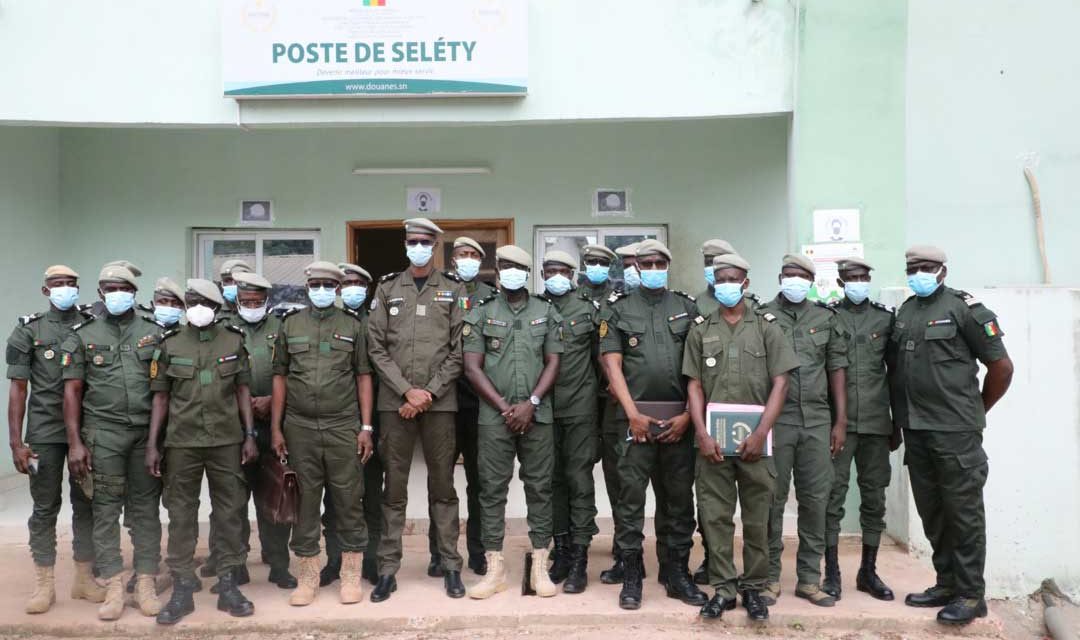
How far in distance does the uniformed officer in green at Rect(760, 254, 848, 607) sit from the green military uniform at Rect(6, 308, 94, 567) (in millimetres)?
4098

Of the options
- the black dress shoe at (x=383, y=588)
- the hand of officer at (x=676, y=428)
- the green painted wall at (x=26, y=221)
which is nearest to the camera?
the hand of officer at (x=676, y=428)

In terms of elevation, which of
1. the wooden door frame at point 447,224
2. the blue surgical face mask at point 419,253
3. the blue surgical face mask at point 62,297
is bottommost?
the blue surgical face mask at point 62,297

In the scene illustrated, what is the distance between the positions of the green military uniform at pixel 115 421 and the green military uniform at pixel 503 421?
1.88 meters

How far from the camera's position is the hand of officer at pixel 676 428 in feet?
15.6

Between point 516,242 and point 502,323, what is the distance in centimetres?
362

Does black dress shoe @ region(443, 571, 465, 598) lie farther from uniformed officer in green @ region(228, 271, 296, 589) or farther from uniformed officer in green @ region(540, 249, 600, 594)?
uniformed officer in green @ region(228, 271, 296, 589)

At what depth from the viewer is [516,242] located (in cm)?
860

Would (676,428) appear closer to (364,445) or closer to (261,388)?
(364,445)

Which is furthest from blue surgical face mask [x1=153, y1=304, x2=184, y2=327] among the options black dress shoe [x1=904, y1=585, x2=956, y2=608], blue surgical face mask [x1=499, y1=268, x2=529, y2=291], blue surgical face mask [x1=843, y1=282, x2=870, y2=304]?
black dress shoe [x1=904, y1=585, x2=956, y2=608]

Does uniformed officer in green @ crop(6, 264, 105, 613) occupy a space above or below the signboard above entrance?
below

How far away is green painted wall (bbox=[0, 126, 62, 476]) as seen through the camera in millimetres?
7734

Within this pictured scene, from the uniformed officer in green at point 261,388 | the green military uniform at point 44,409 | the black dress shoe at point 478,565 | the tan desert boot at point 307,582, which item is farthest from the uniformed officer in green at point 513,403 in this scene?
the green military uniform at point 44,409

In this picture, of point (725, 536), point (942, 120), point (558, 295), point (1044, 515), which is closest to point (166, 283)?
point (558, 295)

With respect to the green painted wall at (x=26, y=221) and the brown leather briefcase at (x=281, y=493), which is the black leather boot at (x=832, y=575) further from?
the green painted wall at (x=26, y=221)
